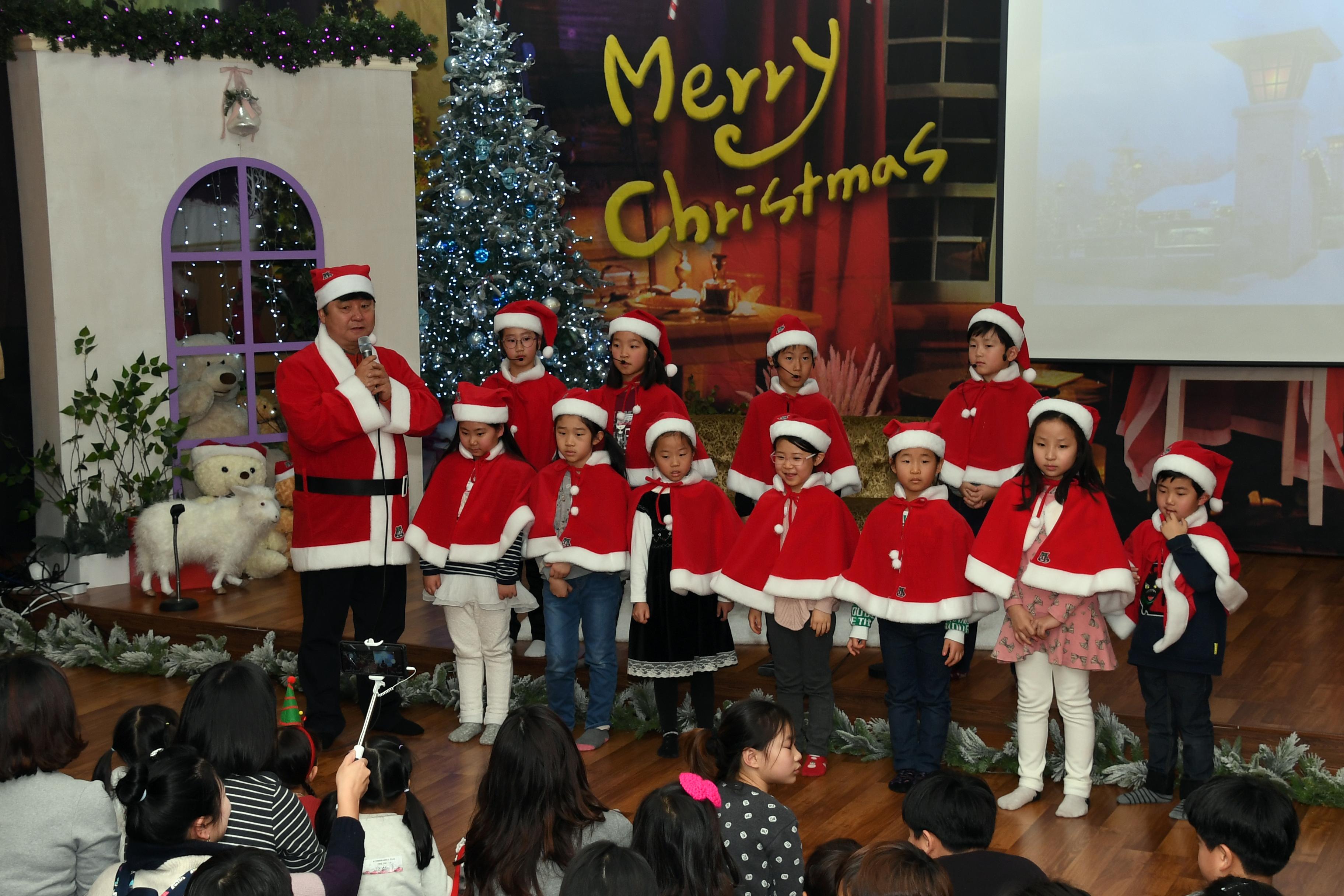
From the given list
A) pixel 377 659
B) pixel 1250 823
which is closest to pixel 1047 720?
pixel 1250 823

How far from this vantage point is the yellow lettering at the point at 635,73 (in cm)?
826

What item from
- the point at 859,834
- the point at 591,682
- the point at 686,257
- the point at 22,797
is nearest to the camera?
the point at 22,797

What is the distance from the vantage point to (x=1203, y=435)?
23.2 ft

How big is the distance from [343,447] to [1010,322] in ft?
8.22

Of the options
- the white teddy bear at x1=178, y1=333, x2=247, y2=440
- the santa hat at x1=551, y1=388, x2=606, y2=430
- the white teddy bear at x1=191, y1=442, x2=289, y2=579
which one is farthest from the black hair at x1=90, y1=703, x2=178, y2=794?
the white teddy bear at x1=178, y1=333, x2=247, y2=440

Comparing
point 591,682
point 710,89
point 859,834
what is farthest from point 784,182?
point 859,834

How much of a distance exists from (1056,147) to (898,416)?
1840mm

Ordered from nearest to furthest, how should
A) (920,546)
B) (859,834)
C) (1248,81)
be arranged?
(859,834), (920,546), (1248,81)

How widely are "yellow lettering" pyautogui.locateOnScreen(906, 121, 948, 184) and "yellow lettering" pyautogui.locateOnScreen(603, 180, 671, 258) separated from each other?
168 centimetres

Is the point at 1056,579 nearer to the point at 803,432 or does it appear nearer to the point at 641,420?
the point at 803,432

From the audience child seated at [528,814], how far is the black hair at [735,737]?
1.54ft

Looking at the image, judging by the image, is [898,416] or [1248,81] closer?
[1248,81]

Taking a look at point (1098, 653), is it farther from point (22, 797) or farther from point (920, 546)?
point (22, 797)

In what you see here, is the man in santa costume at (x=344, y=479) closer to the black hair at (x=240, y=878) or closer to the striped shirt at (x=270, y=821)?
the striped shirt at (x=270, y=821)
